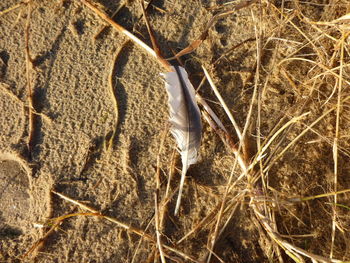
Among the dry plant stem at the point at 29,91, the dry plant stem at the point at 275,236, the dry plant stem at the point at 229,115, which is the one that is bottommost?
the dry plant stem at the point at 275,236

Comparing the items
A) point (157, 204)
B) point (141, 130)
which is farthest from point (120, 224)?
point (141, 130)

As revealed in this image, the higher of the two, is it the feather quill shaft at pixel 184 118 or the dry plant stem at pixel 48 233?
the feather quill shaft at pixel 184 118

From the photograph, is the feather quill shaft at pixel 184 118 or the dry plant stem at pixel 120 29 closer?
the feather quill shaft at pixel 184 118

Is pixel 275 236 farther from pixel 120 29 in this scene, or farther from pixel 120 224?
pixel 120 29

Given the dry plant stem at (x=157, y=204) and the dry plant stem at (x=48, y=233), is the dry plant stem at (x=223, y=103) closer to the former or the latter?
the dry plant stem at (x=157, y=204)

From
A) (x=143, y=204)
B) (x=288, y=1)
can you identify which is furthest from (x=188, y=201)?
(x=288, y=1)

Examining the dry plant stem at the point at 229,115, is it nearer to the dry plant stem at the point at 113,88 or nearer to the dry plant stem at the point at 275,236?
the dry plant stem at the point at 275,236

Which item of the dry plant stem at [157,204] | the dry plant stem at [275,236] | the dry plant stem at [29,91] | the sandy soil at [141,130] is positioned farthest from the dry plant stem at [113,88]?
the dry plant stem at [275,236]

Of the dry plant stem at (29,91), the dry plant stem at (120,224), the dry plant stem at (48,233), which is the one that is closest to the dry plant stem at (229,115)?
the dry plant stem at (120,224)
